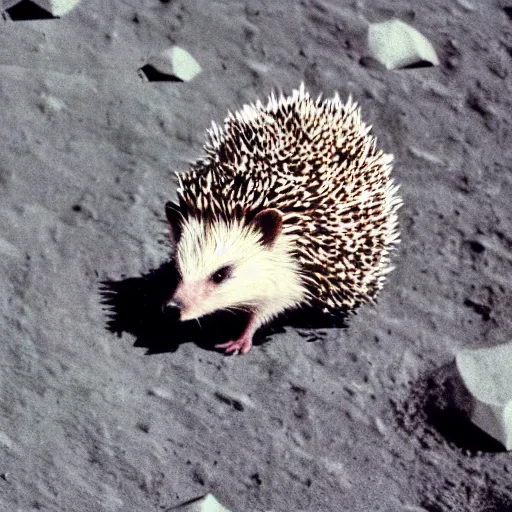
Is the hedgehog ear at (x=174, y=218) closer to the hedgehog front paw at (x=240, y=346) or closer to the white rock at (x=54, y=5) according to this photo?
the hedgehog front paw at (x=240, y=346)

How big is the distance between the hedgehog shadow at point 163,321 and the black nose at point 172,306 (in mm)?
227

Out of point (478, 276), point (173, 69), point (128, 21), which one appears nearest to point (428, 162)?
point (478, 276)

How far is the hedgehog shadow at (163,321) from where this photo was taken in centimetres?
210

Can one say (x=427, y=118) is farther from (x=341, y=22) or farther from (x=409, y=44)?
(x=341, y=22)

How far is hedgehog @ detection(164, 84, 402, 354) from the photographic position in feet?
6.17

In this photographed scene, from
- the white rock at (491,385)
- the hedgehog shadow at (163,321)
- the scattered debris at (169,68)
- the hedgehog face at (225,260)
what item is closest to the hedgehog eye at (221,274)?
the hedgehog face at (225,260)

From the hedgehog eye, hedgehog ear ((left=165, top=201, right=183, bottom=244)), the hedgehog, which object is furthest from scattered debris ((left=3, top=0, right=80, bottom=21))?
the hedgehog eye

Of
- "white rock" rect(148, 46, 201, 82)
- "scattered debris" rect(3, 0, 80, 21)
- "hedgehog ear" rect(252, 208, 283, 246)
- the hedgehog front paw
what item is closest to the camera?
"hedgehog ear" rect(252, 208, 283, 246)

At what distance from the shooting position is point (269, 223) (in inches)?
72.7

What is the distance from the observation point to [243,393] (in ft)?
6.63

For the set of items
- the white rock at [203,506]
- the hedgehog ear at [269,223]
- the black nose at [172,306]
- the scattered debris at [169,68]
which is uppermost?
the hedgehog ear at [269,223]

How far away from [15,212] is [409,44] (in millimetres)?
1362

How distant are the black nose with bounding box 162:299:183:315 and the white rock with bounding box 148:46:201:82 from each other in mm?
982

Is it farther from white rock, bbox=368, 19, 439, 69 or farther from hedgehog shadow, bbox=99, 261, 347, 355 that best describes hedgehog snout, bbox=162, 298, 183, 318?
white rock, bbox=368, 19, 439, 69
